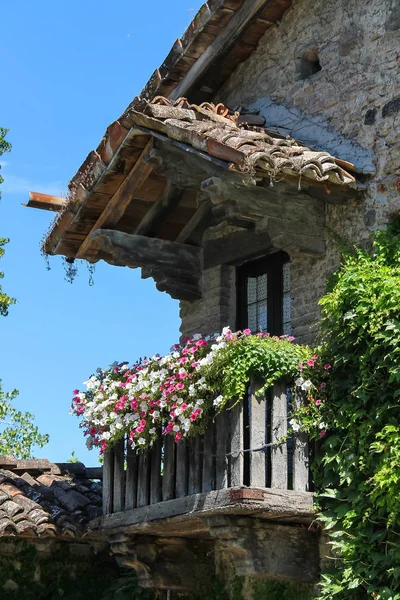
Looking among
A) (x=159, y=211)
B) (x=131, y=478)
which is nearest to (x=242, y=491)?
(x=131, y=478)

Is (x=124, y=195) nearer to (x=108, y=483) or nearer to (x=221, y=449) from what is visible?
(x=108, y=483)

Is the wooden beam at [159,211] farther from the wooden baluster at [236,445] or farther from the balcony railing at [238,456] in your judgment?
the wooden baluster at [236,445]

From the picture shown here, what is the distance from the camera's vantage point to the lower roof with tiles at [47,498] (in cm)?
991

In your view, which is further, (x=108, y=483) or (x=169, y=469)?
(x=108, y=483)

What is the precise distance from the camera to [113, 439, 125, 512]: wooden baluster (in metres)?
9.80

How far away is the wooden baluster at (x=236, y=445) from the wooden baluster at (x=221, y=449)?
0.20 ft

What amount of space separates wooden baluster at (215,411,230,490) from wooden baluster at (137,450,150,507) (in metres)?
1.00

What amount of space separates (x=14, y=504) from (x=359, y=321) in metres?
3.50

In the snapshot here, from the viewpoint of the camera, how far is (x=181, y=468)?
902 centimetres

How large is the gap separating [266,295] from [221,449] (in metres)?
2.20

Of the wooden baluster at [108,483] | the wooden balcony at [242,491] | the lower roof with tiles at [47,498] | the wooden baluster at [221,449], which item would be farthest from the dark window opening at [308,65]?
the lower roof with tiles at [47,498]

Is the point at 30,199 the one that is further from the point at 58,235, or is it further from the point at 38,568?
the point at 38,568

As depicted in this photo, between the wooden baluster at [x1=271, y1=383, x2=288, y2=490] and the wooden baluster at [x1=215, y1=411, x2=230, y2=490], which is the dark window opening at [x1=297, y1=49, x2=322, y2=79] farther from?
the wooden baluster at [x1=215, y1=411, x2=230, y2=490]

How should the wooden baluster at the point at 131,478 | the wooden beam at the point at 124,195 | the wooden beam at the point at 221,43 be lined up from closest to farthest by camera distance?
the wooden baluster at the point at 131,478 < the wooden beam at the point at 124,195 < the wooden beam at the point at 221,43
